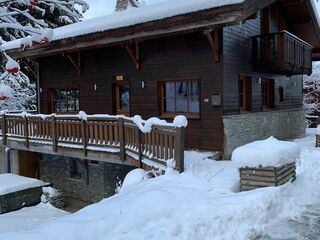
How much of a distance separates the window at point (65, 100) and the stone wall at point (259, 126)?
671 centimetres

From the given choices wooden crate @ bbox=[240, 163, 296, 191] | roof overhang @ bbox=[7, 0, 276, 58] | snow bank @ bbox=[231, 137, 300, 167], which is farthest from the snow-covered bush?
wooden crate @ bbox=[240, 163, 296, 191]

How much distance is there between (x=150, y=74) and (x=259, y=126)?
4.04m

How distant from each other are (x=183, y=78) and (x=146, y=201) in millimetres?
6629

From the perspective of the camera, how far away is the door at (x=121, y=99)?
13.4 m

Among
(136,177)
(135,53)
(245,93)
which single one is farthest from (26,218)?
(245,93)

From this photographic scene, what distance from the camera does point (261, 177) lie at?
6484mm

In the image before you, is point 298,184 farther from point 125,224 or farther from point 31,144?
point 31,144

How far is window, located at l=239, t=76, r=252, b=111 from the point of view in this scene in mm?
12489

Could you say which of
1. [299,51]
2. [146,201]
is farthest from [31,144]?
[299,51]

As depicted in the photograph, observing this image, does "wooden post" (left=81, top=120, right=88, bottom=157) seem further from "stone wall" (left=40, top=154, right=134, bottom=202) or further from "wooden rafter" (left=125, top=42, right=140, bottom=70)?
"wooden rafter" (left=125, top=42, right=140, bottom=70)

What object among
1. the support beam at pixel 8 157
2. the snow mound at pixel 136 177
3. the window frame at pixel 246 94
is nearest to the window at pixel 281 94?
the window frame at pixel 246 94

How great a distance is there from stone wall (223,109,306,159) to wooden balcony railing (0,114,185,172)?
2998 mm

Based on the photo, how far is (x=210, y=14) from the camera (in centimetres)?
941

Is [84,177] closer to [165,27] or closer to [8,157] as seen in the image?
[8,157]
